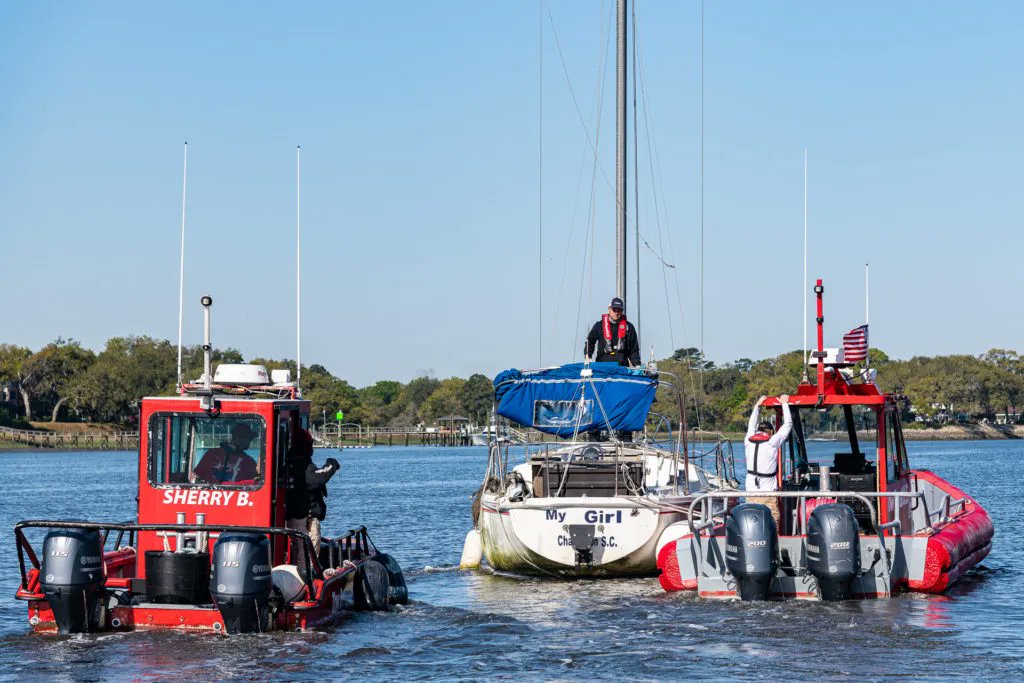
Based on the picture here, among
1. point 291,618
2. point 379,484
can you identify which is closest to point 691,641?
point 291,618

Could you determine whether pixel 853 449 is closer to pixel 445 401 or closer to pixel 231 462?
pixel 231 462

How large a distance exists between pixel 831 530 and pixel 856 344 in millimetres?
3469

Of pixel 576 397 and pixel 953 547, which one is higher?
pixel 576 397

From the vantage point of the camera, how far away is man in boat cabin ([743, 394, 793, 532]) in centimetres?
2034

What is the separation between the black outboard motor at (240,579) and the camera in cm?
1505

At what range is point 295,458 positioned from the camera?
673 inches

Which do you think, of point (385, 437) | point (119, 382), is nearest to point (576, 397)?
point (119, 382)

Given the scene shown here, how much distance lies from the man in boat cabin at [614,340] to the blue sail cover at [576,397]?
2.00 meters

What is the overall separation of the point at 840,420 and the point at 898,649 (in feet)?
24.5

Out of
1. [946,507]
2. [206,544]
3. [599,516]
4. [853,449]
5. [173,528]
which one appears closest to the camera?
[173,528]

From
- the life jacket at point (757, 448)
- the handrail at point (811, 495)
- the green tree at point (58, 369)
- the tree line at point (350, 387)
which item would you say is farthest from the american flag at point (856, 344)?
the green tree at point (58, 369)

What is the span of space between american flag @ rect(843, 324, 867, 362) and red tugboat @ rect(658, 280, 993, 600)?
239 mm

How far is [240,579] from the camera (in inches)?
594

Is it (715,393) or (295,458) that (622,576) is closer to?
(295,458)
